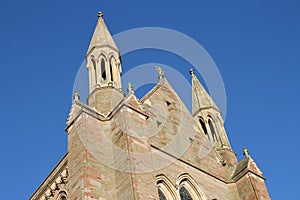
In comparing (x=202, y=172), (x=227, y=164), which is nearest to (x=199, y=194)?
(x=202, y=172)

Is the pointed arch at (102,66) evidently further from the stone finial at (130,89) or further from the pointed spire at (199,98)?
the pointed spire at (199,98)

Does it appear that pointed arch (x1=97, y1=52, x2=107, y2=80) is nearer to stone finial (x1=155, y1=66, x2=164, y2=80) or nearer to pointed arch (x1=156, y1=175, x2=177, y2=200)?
stone finial (x1=155, y1=66, x2=164, y2=80)

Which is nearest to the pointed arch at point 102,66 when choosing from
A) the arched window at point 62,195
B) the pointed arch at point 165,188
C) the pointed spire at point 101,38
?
the pointed spire at point 101,38

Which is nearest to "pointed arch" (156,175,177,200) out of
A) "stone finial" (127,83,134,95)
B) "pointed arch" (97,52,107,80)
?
"stone finial" (127,83,134,95)

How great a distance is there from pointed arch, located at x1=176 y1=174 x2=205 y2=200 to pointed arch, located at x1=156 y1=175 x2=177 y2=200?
0.60 m

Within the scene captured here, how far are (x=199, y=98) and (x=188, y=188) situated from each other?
7.67 m

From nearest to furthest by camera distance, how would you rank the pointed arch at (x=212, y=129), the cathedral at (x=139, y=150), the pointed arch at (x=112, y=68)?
1. the cathedral at (x=139, y=150)
2. the pointed arch at (x=112, y=68)
3. the pointed arch at (x=212, y=129)

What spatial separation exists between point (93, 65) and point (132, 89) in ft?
11.9

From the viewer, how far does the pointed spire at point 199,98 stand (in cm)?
2591

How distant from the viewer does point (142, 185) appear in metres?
16.1

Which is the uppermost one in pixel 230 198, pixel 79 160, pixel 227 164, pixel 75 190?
pixel 227 164

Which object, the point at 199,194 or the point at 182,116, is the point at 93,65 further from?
the point at 199,194

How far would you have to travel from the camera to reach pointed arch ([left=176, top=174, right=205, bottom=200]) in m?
19.1

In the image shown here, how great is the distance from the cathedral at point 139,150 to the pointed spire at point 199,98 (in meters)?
0.41
